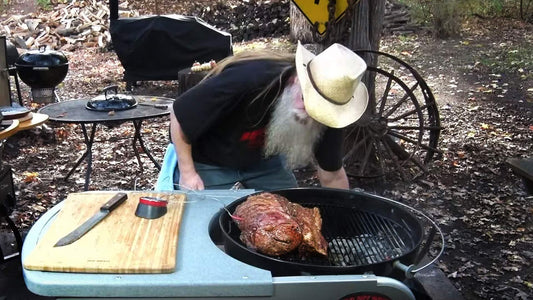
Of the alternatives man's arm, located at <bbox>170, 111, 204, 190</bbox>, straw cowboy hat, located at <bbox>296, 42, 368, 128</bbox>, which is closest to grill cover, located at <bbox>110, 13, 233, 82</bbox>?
man's arm, located at <bbox>170, 111, 204, 190</bbox>

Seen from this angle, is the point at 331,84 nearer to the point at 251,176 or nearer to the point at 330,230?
the point at 330,230

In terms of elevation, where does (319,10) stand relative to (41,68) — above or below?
above

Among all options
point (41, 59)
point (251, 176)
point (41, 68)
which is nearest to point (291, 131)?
point (251, 176)

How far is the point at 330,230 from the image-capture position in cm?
245

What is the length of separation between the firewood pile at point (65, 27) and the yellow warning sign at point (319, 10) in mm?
9151

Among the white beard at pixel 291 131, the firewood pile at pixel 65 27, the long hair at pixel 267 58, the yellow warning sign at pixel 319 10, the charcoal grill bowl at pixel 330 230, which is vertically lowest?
the firewood pile at pixel 65 27

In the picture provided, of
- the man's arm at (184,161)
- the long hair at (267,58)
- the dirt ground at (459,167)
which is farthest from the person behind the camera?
the dirt ground at (459,167)

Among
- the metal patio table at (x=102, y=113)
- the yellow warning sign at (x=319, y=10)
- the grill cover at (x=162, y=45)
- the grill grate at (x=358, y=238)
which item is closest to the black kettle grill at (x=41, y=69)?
the grill cover at (x=162, y=45)

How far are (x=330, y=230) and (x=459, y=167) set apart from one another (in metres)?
3.40

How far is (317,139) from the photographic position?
8.66 ft

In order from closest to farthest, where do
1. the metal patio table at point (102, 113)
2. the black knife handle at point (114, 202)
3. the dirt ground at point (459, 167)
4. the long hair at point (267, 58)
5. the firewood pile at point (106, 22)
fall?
the black knife handle at point (114, 202), the long hair at point (267, 58), the dirt ground at point (459, 167), the metal patio table at point (102, 113), the firewood pile at point (106, 22)

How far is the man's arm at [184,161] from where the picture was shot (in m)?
2.63

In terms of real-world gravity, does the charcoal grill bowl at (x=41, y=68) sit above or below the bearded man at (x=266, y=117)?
below

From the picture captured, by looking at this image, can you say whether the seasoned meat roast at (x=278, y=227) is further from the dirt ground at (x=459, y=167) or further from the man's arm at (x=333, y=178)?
the dirt ground at (x=459, y=167)
